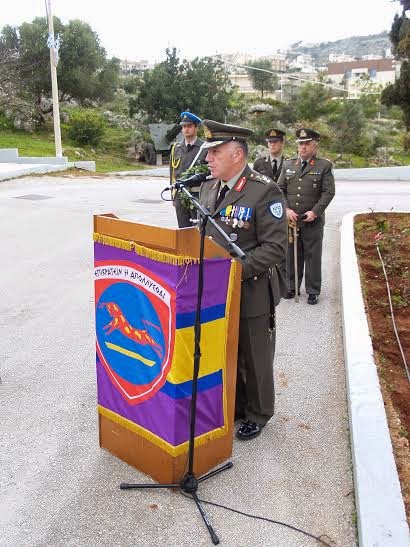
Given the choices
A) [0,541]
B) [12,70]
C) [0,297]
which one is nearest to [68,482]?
[0,541]

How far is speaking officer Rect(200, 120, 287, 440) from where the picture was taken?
10.1ft

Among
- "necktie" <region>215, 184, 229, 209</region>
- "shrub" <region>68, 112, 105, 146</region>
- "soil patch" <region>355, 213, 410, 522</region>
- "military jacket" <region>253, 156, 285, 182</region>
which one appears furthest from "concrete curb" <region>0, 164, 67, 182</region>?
"necktie" <region>215, 184, 229, 209</region>

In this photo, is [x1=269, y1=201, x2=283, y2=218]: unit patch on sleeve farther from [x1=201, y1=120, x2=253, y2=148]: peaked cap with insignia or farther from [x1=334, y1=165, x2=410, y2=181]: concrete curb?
[x1=334, y1=165, x2=410, y2=181]: concrete curb

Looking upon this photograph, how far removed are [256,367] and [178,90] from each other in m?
30.9

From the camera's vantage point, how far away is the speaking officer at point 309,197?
616 cm

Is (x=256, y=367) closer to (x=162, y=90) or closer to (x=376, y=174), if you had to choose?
(x=376, y=174)

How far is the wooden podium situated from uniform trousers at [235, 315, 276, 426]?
0.84ft

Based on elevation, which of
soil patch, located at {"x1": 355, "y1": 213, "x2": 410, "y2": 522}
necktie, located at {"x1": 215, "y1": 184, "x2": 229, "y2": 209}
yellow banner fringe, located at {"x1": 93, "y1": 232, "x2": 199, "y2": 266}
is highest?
necktie, located at {"x1": 215, "y1": 184, "x2": 229, "y2": 209}

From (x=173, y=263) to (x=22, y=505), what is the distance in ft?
4.69

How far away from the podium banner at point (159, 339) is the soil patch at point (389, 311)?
1.12 meters

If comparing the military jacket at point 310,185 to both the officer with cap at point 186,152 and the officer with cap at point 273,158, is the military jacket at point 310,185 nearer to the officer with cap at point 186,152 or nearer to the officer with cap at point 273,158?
the officer with cap at point 273,158

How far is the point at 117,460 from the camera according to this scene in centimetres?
320

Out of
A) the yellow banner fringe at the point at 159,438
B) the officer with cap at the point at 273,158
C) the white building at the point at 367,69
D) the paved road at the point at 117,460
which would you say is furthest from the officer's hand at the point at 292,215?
the white building at the point at 367,69

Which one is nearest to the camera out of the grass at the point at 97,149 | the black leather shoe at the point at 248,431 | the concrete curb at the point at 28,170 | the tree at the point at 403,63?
the black leather shoe at the point at 248,431
